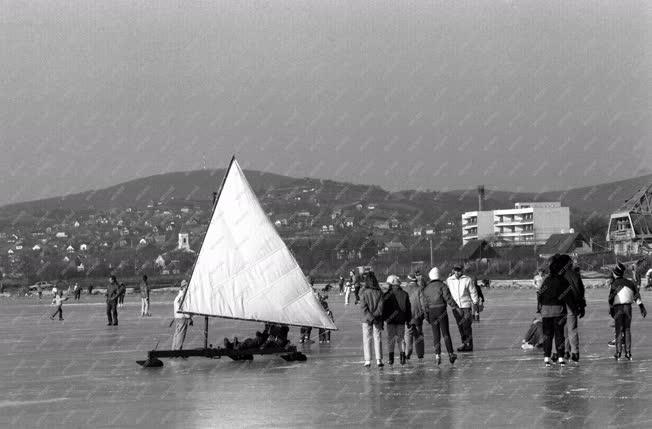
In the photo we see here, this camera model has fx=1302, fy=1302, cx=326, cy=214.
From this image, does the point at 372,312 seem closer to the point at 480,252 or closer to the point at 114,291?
the point at 114,291

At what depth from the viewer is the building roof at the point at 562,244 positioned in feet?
566

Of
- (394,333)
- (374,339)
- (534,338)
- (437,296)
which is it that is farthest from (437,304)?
(534,338)

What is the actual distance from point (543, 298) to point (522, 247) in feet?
554

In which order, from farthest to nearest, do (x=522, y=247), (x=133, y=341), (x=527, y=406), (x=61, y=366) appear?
(x=522, y=247)
(x=133, y=341)
(x=61, y=366)
(x=527, y=406)

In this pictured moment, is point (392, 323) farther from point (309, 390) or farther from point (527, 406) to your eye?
point (527, 406)

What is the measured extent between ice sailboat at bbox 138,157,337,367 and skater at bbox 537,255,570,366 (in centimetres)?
404

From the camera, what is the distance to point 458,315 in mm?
21250

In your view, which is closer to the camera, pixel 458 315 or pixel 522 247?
pixel 458 315

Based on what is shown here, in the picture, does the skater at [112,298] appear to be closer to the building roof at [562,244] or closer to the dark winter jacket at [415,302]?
the dark winter jacket at [415,302]

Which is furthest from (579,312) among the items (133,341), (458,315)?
(133,341)

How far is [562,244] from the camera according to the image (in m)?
176

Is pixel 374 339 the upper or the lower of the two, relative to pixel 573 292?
lower

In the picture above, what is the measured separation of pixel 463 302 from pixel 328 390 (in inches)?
272

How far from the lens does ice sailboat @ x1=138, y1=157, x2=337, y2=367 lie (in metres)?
20.4
